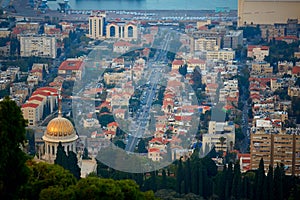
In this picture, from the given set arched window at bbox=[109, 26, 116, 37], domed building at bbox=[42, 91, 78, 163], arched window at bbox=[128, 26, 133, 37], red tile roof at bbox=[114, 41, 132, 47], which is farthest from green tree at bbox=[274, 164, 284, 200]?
arched window at bbox=[109, 26, 116, 37]

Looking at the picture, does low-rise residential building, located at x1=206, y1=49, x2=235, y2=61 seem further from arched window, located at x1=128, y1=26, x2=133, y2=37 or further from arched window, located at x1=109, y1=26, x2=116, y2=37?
arched window, located at x1=109, y1=26, x2=116, y2=37

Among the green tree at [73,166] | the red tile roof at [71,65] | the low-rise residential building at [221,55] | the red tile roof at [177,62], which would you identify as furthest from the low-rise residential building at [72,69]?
the green tree at [73,166]

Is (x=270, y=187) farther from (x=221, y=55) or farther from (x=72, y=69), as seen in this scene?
(x=221, y=55)

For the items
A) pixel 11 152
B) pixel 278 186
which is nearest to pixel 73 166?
pixel 278 186

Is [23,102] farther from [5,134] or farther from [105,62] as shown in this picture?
[5,134]

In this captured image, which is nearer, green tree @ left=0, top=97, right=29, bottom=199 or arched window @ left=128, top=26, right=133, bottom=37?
green tree @ left=0, top=97, right=29, bottom=199

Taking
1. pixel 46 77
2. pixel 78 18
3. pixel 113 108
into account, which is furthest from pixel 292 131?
pixel 78 18
